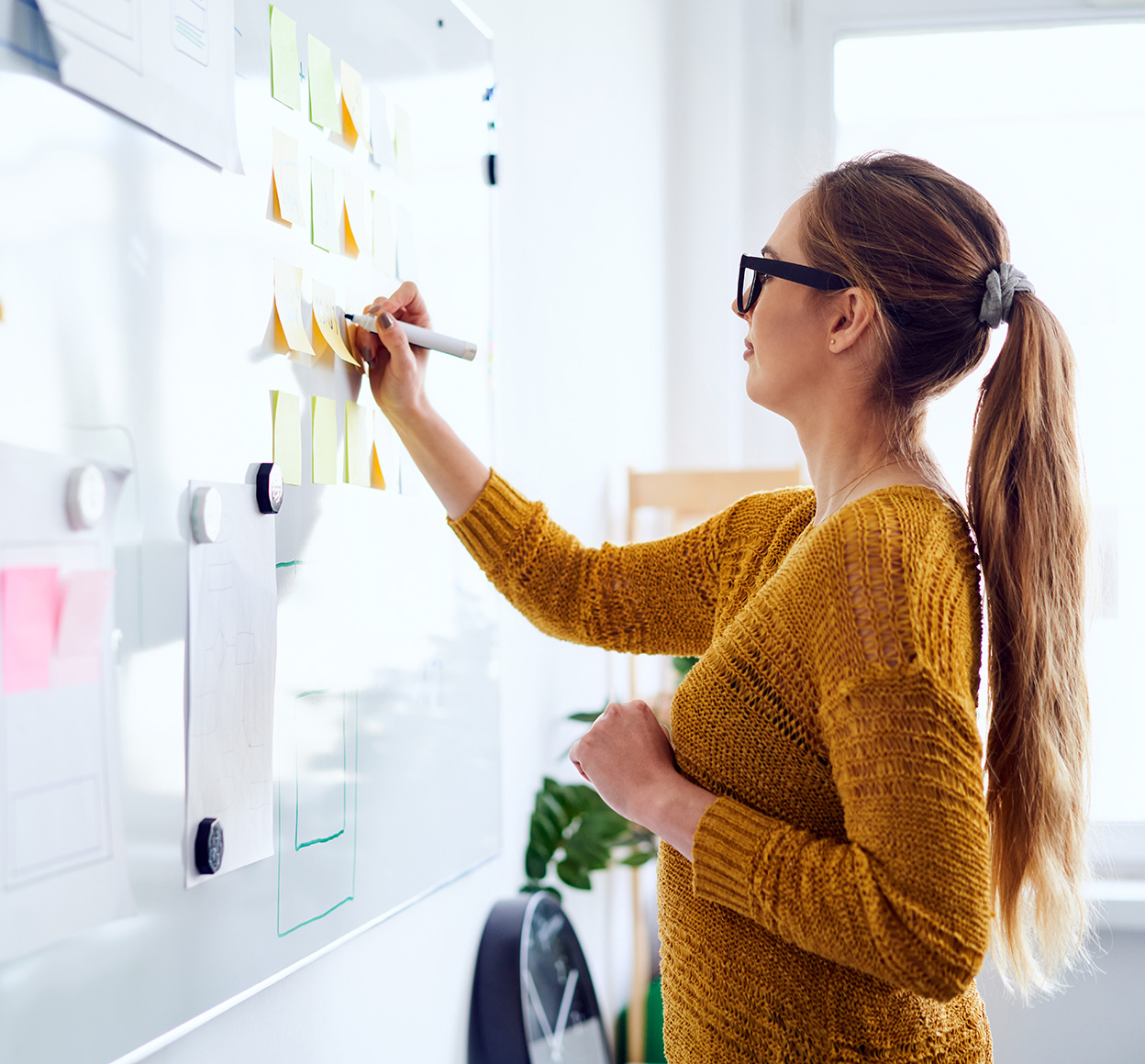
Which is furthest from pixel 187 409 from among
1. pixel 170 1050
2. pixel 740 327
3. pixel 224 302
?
pixel 740 327

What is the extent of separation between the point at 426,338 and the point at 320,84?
260 millimetres

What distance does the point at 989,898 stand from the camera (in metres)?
0.77

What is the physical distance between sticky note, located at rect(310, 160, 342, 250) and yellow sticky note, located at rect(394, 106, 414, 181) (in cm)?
16

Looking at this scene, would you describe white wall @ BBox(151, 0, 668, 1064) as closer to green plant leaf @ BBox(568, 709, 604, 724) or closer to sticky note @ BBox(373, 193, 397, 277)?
green plant leaf @ BBox(568, 709, 604, 724)

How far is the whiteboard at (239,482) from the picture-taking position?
2.24 ft

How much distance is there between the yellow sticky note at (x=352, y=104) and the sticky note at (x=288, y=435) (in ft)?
1.01

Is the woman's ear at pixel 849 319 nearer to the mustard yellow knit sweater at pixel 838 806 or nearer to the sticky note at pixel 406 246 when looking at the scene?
the mustard yellow knit sweater at pixel 838 806

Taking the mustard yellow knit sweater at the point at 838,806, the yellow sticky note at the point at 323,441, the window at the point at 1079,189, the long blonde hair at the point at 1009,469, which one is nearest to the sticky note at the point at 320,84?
the yellow sticky note at the point at 323,441

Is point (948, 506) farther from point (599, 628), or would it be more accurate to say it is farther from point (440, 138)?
point (440, 138)

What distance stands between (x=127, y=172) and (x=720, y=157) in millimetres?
1977

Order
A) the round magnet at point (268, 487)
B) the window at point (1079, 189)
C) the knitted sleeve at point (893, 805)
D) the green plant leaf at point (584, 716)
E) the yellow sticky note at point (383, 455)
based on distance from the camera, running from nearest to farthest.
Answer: the knitted sleeve at point (893, 805) < the round magnet at point (268, 487) < the yellow sticky note at point (383, 455) < the green plant leaf at point (584, 716) < the window at point (1079, 189)

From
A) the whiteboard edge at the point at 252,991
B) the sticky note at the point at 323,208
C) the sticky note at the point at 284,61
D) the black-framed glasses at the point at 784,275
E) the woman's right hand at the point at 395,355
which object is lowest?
the whiteboard edge at the point at 252,991

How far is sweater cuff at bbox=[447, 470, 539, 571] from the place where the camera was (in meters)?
1.14

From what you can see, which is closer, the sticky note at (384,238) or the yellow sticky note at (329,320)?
the yellow sticky note at (329,320)
